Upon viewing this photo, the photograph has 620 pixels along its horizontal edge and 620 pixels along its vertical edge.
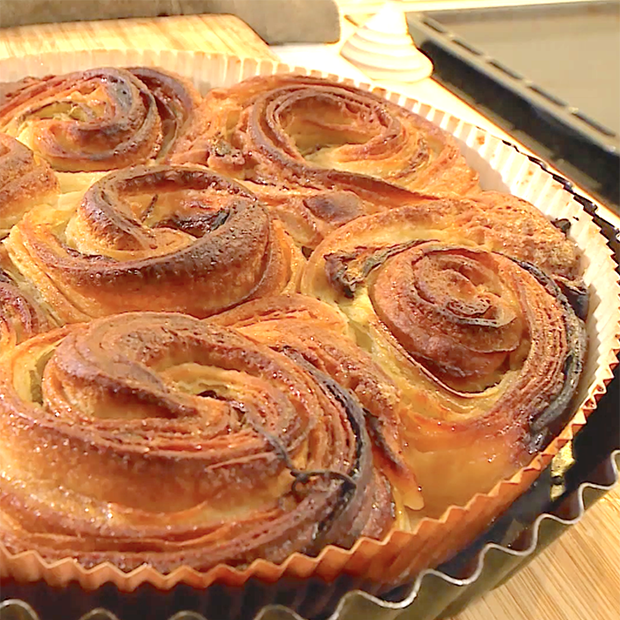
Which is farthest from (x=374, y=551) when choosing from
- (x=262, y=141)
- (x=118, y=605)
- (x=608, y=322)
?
(x=262, y=141)

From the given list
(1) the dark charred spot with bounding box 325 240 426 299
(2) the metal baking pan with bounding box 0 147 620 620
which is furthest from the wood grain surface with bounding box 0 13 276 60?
(2) the metal baking pan with bounding box 0 147 620 620

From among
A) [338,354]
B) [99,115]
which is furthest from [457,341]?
[99,115]

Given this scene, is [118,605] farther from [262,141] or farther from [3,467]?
[262,141]

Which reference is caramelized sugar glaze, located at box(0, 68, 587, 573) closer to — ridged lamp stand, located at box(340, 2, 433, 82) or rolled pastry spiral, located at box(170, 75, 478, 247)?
rolled pastry spiral, located at box(170, 75, 478, 247)

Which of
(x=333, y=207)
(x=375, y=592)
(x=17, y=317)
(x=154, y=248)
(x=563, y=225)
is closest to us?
(x=375, y=592)

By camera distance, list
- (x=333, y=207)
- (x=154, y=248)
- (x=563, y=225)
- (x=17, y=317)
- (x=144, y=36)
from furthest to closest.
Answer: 1. (x=144, y=36)
2. (x=563, y=225)
3. (x=333, y=207)
4. (x=154, y=248)
5. (x=17, y=317)

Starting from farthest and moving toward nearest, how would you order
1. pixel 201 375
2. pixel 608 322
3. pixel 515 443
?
pixel 608 322, pixel 515 443, pixel 201 375

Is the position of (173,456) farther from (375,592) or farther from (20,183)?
(20,183)
